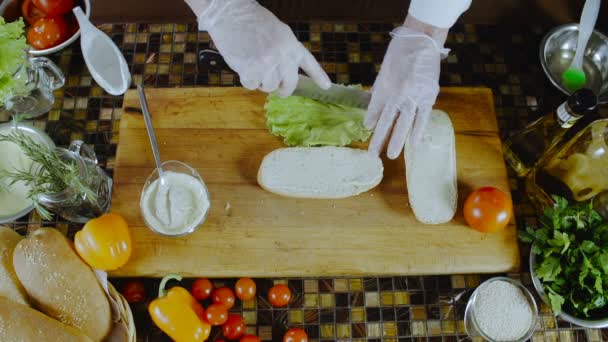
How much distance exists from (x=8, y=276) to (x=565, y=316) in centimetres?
171

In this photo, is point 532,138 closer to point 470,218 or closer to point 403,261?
point 470,218

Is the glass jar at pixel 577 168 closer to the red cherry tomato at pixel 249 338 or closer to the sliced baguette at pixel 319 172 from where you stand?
the sliced baguette at pixel 319 172

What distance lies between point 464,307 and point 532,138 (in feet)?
2.13

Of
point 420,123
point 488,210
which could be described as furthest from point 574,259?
point 420,123

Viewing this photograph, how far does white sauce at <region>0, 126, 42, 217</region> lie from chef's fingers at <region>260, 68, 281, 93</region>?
33.6 inches

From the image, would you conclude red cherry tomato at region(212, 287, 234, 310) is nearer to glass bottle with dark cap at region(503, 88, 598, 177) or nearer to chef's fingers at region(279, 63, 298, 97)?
chef's fingers at region(279, 63, 298, 97)

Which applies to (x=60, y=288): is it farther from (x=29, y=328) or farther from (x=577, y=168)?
(x=577, y=168)

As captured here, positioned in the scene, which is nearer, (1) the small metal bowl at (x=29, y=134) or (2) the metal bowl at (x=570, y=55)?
(1) the small metal bowl at (x=29, y=134)

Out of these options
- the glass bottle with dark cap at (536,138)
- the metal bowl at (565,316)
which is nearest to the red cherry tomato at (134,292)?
the metal bowl at (565,316)

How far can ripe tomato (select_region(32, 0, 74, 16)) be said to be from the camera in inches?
78.9

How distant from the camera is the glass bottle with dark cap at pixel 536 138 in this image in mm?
1612

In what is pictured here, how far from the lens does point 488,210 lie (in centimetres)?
166

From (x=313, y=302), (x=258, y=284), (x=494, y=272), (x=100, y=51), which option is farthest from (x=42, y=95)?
(x=494, y=272)

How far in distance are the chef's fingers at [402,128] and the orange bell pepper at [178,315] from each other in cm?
82
